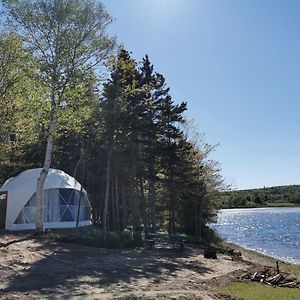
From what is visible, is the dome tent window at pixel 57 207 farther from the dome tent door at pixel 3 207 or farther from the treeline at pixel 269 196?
the treeline at pixel 269 196

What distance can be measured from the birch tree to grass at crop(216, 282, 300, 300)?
1231cm

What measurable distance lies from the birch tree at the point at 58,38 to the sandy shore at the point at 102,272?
519 cm

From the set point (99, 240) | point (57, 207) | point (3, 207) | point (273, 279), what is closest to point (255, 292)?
point (273, 279)

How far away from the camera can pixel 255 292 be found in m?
12.2

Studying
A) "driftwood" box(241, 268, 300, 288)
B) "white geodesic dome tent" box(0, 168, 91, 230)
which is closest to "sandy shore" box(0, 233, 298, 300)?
"driftwood" box(241, 268, 300, 288)

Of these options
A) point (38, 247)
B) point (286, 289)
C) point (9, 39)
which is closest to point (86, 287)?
point (286, 289)

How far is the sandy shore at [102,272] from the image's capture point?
36.9ft

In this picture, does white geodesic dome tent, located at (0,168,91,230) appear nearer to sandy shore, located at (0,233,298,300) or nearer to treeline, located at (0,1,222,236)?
treeline, located at (0,1,222,236)

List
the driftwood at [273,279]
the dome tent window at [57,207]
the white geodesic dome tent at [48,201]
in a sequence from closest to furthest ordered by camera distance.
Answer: the driftwood at [273,279] < the white geodesic dome tent at [48,201] < the dome tent window at [57,207]

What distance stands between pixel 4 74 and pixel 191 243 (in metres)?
16.1

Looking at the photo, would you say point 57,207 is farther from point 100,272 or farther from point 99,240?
point 100,272

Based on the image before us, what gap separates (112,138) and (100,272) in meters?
Answer: 12.1

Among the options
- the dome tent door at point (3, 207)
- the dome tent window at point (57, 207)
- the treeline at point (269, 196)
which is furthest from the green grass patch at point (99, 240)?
the treeline at point (269, 196)

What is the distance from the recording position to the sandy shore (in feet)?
36.9
